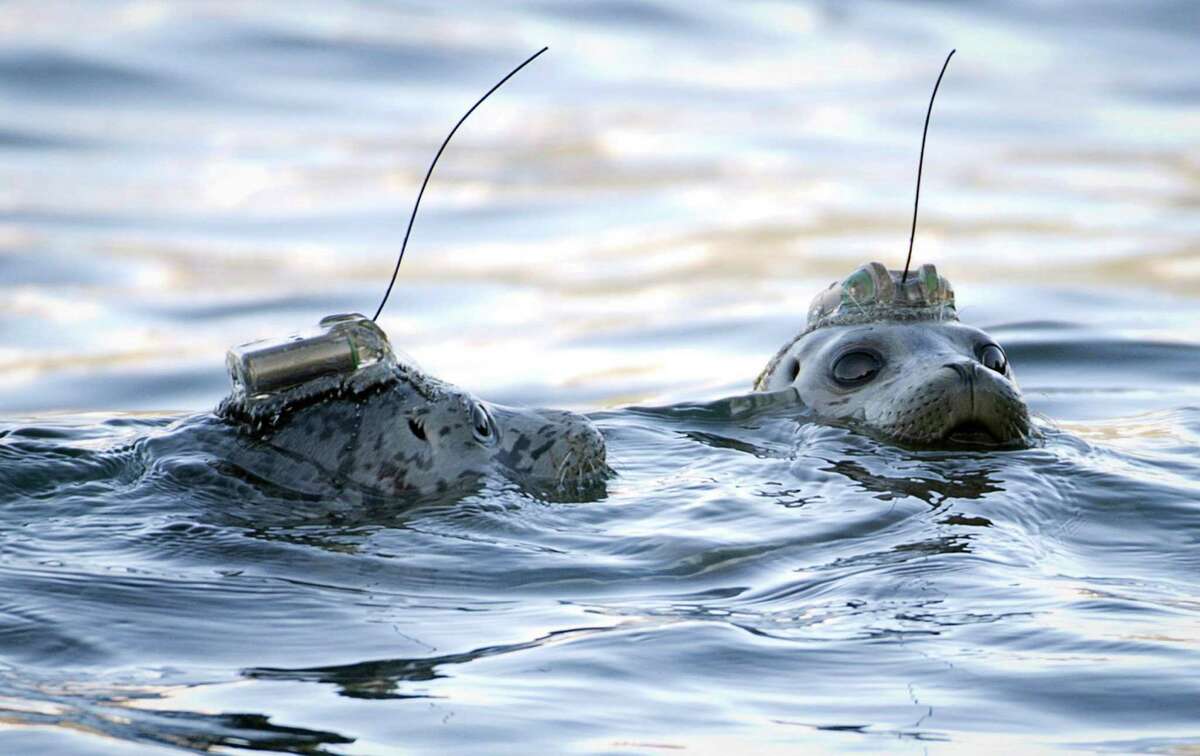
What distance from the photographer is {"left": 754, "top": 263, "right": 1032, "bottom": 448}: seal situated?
22.2 feet

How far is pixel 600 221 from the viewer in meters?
12.5

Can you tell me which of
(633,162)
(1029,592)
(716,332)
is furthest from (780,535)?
(633,162)

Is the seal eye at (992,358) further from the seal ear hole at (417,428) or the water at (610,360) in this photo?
the seal ear hole at (417,428)

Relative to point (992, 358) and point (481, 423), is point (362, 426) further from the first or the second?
point (992, 358)

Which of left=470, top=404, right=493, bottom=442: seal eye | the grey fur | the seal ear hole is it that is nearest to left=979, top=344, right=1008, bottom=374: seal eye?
the grey fur

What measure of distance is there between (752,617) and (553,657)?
58cm

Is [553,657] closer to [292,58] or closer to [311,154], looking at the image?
[311,154]

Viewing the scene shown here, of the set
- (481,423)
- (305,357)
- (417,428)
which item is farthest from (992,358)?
(305,357)

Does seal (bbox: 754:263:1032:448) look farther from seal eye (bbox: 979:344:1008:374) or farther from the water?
the water

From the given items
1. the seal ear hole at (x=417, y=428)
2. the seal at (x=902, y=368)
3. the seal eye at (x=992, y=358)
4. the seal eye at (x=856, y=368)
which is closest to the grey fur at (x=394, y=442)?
the seal ear hole at (x=417, y=428)

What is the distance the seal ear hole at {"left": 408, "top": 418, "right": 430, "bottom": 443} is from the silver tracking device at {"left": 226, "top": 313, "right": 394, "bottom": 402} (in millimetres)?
223

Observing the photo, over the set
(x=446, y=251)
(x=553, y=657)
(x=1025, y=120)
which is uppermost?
(x=1025, y=120)

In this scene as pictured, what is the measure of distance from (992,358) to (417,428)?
87.2 inches

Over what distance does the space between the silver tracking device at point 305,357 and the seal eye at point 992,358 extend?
2168 millimetres
